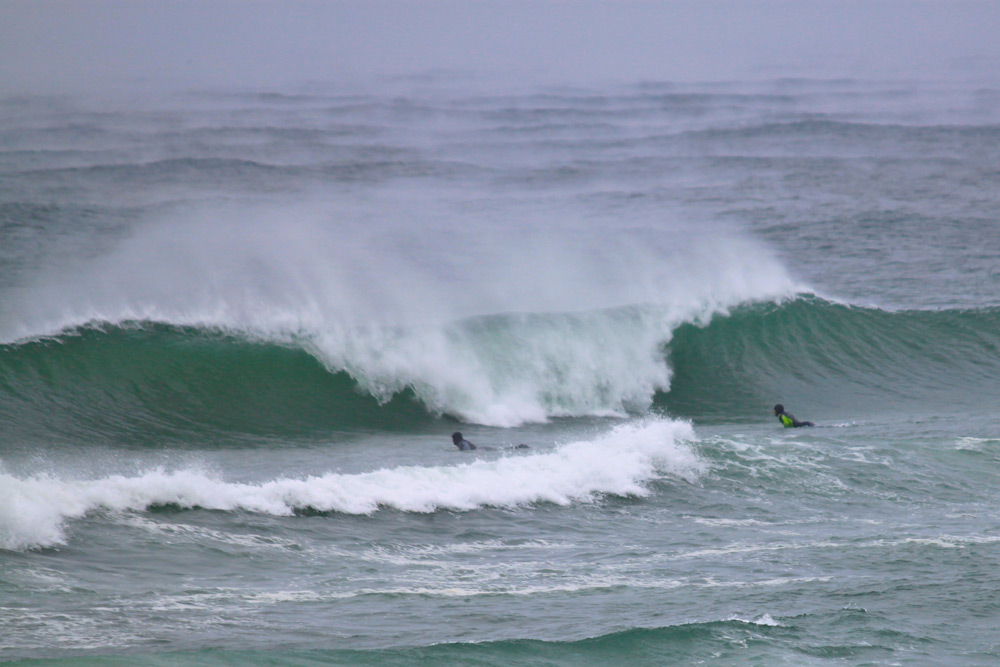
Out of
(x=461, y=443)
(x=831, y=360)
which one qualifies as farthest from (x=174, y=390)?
(x=831, y=360)

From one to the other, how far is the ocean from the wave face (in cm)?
7

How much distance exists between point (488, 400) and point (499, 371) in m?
1.00

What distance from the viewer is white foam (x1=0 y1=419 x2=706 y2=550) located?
345 inches

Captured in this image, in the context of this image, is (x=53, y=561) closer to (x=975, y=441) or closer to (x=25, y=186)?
(x=975, y=441)

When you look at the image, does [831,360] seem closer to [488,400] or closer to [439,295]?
[488,400]

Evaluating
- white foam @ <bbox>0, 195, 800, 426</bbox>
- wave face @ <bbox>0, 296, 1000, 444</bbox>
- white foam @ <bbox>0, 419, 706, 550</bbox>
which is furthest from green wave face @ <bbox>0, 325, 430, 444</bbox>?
white foam @ <bbox>0, 419, 706, 550</bbox>

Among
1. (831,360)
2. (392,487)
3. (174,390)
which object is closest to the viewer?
(392,487)

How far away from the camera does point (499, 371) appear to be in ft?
59.0

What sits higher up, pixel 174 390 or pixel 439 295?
pixel 439 295

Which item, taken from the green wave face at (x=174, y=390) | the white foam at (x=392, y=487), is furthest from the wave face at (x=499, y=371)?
the white foam at (x=392, y=487)

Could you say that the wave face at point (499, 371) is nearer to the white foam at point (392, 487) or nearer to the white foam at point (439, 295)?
the white foam at point (439, 295)

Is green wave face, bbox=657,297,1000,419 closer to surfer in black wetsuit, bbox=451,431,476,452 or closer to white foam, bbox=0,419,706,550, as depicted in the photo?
surfer in black wetsuit, bbox=451,431,476,452

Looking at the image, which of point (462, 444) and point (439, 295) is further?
point (439, 295)

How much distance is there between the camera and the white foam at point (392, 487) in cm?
877
